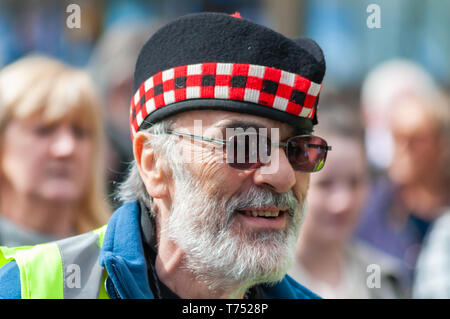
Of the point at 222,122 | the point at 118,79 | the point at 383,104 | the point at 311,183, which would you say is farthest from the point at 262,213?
the point at 383,104

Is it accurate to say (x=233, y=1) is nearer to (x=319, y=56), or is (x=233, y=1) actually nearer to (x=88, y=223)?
(x=88, y=223)

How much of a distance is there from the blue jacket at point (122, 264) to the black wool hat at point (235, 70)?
1.46ft

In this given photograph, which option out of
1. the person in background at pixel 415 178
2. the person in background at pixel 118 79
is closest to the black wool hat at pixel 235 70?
the person in background at pixel 118 79

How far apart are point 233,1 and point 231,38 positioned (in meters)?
5.78

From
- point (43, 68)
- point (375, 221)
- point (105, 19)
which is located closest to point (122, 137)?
point (43, 68)

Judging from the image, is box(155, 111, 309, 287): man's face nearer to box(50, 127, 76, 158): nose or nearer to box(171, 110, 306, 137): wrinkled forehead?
box(171, 110, 306, 137): wrinkled forehead

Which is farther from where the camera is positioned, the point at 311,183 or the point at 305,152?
the point at 311,183

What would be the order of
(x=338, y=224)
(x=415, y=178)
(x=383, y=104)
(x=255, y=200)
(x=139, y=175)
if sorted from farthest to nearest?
(x=383, y=104)
(x=415, y=178)
(x=338, y=224)
(x=139, y=175)
(x=255, y=200)

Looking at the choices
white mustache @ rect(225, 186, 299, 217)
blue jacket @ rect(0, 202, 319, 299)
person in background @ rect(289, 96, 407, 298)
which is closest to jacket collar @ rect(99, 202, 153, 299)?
blue jacket @ rect(0, 202, 319, 299)

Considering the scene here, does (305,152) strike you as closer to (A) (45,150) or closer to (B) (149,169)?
(B) (149,169)

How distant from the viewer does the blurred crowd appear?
360cm

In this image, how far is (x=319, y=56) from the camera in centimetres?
228

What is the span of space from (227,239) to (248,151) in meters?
0.33

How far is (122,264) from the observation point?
2.10m
